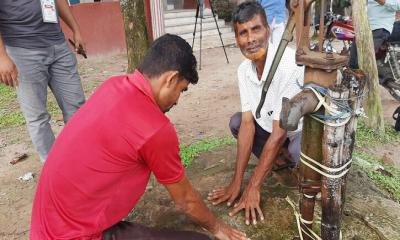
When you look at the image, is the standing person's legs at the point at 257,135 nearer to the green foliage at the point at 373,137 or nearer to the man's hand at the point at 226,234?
the man's hand at the point at 226,234

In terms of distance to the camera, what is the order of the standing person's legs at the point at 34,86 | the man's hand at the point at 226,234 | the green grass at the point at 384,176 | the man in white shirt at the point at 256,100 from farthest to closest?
the green grass at the point at 384,176
the standing person's legs at the point at 34,86
the man in white shirt at the point at 256,100
the man's hand at the point at 226,234

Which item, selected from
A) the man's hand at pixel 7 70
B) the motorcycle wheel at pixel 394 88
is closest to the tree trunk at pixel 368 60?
the motorcycle wheel at pixel 394 88

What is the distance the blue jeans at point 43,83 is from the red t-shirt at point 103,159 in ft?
4.82

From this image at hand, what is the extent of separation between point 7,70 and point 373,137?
12.0ft

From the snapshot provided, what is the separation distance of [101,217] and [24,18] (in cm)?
195

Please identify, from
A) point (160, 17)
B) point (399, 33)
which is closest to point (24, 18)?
point (399, 33)

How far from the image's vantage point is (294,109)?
1.35m

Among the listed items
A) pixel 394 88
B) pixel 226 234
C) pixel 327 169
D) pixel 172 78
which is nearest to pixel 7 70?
pixel 172 78

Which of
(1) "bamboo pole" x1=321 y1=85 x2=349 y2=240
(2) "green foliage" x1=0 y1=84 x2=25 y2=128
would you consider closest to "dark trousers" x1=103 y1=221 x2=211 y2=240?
(1) "bamboo pole" x1=321 y1=85 x2=349 y2=240

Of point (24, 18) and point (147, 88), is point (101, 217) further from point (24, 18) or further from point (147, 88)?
point (24, 18)

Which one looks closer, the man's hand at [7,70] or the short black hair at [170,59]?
the short black hair at [170,59]

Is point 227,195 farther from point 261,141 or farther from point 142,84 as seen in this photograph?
point 142,84

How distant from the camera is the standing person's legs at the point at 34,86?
9.26 feet

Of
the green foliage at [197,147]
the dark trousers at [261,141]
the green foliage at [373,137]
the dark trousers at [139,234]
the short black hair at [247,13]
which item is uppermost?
the short black hair at [247,13]
